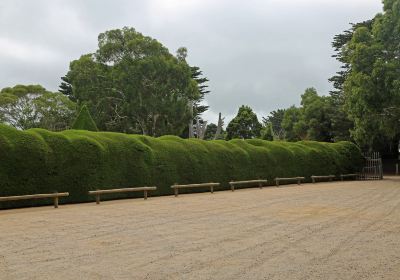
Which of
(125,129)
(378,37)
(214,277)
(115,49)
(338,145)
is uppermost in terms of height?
(115,49)

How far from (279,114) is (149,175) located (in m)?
85.5

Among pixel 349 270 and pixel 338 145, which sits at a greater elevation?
pixel 338 145

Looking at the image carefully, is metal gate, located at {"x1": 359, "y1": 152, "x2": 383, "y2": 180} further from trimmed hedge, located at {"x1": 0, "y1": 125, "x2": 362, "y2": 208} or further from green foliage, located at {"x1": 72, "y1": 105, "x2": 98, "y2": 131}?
green foliage, located at {"x1": 72, "y1": 105, "x2": 98, "y2": 131}

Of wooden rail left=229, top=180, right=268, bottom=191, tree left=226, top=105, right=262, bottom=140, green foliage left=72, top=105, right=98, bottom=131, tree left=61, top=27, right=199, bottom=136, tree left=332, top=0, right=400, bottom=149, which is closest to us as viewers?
green foliage left=72, top=105, right=98, bottom=131

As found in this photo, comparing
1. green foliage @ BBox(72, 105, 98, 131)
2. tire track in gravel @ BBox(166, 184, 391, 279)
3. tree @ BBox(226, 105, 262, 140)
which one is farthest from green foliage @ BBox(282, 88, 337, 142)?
tire track in gravel @ BBox(166, 184, 391, 279)

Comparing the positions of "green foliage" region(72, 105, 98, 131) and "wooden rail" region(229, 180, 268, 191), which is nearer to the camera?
"green foliage" region(72, 105, 98, 131)

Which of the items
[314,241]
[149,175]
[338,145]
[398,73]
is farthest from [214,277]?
[338,145]

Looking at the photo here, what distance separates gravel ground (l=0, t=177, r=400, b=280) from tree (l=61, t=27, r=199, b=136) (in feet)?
92.2

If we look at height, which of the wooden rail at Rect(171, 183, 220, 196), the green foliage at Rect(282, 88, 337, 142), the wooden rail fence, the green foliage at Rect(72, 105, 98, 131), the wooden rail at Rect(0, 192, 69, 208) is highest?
the green foliage at Rect(282, 88, 337, 142)

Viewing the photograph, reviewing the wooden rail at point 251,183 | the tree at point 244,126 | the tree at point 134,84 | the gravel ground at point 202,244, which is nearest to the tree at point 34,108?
the tree at point 134,84

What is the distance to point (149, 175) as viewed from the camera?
17609 millimetres

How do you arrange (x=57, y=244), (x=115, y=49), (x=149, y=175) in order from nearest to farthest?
(x=57, y=244)
(x=149, y=175)
(x=115, y=49)

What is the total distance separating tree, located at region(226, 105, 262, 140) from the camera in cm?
5806

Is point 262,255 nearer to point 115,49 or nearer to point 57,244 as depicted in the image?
point 57,244
